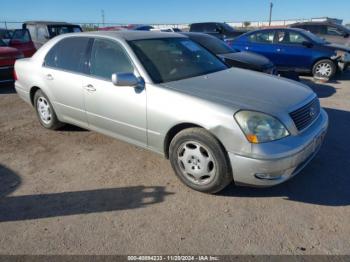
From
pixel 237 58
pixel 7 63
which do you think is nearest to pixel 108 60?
pixel 237 58

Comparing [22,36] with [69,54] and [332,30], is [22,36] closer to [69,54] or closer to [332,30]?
[69,54]

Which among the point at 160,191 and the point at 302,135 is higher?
the point at 302,135

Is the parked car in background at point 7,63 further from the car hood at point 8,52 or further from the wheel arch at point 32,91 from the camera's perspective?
the wheel arch at point 32,91

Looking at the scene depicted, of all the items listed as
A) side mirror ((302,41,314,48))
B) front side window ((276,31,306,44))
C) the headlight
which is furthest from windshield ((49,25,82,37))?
the headlight

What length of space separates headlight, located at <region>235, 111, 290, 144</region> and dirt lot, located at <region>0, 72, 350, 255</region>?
2.42ft

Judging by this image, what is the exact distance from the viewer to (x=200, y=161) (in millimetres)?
3307

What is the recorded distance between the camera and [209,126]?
3.10 meters

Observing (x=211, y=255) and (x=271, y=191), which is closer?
(x=211, y=255)

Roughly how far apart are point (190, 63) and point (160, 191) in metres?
1.72

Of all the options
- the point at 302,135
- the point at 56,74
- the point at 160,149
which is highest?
the point at 56,74

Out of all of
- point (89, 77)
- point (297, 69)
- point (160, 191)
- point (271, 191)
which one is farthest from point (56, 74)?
point (297, 69)

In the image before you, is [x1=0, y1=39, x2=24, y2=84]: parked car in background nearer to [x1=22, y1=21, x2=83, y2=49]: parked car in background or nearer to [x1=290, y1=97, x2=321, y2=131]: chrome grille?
[x1=22, y1=21, x2=83, y2=49]: parked car in background

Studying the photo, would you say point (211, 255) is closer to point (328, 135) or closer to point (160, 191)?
point (160, 191)

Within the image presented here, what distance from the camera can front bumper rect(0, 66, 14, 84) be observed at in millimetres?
8336
